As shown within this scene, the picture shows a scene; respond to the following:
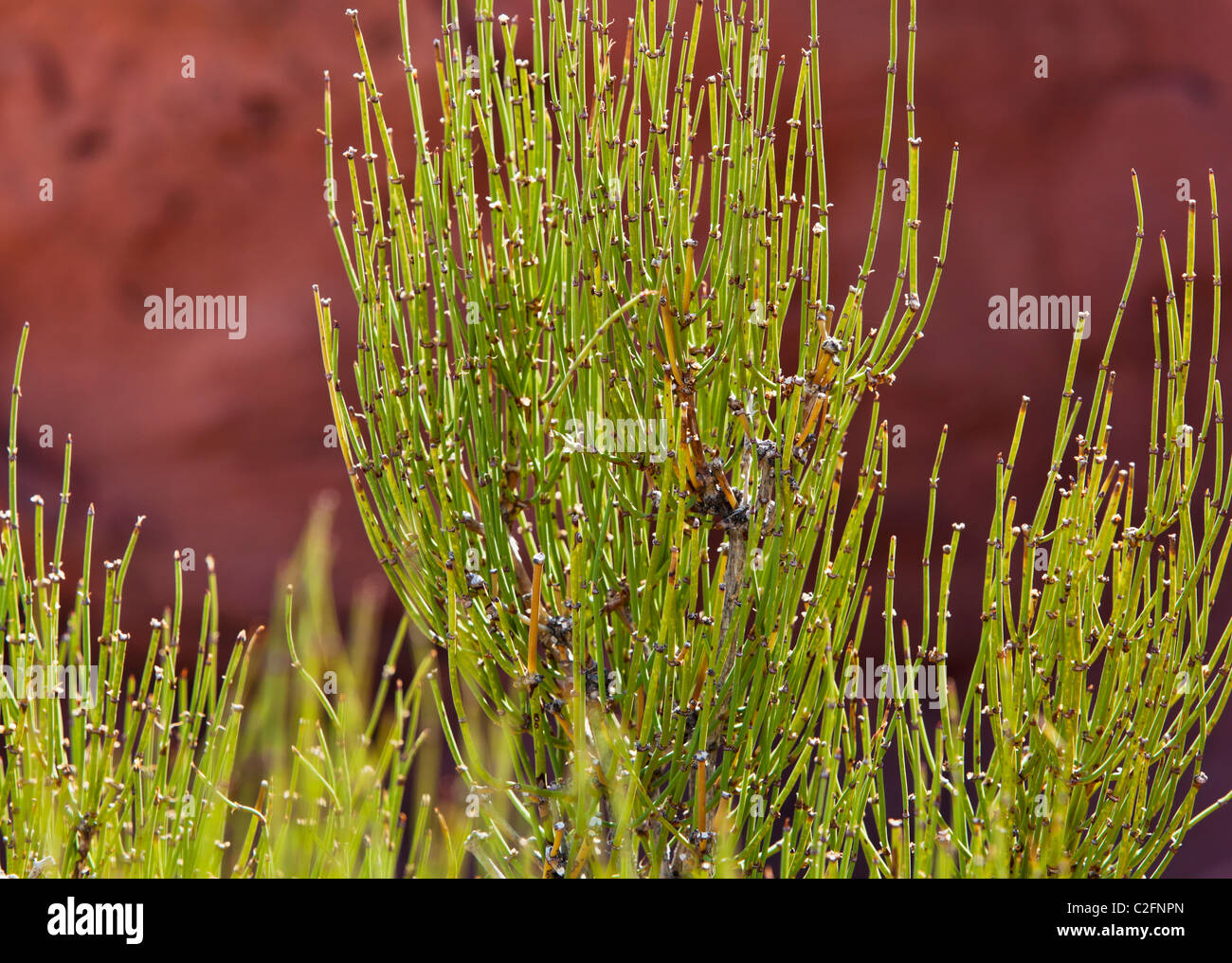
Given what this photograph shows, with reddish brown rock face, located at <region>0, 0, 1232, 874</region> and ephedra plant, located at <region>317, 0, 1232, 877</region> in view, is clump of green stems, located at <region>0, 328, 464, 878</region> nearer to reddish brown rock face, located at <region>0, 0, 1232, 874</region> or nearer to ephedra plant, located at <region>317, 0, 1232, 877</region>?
ephedra plant, located at <region>317, 0, 1232, 877</region>

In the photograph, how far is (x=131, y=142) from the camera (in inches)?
117

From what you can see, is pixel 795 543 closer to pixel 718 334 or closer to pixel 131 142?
pixel 718 334

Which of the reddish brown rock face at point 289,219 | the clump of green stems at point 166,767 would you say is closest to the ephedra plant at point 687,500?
the clump of green stems at point 166,767

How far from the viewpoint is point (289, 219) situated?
3051 mm

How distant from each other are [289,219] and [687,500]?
210 cm

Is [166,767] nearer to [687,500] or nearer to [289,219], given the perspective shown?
[687,500]

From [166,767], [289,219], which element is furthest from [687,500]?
[289,219]

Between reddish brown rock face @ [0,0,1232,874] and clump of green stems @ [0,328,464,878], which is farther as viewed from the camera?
reddish brown rock face @ [0,0,1232,874]

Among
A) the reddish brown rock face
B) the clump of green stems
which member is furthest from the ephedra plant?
the reddish brown rock face

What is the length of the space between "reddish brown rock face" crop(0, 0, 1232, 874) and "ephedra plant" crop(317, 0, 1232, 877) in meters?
1.61

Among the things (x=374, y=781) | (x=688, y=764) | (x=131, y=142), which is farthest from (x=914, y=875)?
(x=131, y=142)

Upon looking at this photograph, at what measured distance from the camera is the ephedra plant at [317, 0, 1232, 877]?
135 centimetres

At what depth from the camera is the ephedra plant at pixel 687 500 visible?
135 cm
